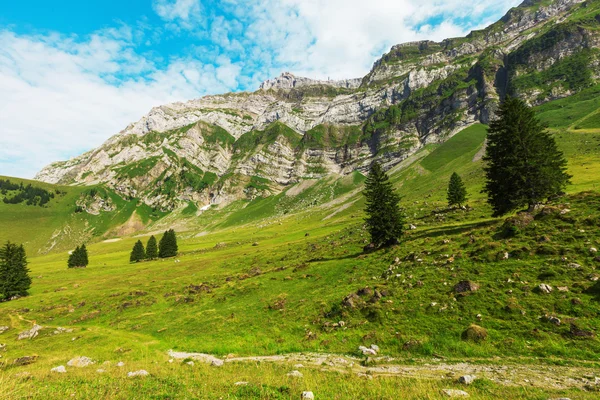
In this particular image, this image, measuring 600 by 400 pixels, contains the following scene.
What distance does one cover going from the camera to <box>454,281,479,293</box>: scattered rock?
20642 millimetres

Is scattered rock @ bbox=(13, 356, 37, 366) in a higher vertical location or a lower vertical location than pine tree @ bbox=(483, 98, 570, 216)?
lower

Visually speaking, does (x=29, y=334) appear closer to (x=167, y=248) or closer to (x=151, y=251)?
(x=167, y=248)

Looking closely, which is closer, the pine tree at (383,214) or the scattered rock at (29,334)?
the scattered rock at (29,334)

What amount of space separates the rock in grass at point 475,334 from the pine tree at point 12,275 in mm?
93634

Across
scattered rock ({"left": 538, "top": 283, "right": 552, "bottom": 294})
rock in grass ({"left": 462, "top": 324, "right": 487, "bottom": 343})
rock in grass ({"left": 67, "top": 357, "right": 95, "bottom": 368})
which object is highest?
scattered rock ({"left": 538, "top": 283, "right": 552, "bottom": 294})

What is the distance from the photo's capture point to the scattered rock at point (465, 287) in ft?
67.7

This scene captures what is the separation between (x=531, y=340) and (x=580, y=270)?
8172 millimetres

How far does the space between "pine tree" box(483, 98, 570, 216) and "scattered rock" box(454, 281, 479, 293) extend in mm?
21074

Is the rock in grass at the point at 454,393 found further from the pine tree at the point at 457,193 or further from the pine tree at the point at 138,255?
the pine tree at the point at 138,255

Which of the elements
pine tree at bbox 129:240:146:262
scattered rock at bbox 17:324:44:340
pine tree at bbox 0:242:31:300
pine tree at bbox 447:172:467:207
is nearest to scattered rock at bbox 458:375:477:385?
scattered rock at bbox 17:324:44:340

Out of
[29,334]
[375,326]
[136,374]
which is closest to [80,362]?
[136,374]

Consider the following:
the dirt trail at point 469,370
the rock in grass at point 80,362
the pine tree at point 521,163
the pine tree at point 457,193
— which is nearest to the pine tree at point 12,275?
the rock in grass at point 80,362

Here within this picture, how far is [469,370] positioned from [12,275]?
95500 millimetres

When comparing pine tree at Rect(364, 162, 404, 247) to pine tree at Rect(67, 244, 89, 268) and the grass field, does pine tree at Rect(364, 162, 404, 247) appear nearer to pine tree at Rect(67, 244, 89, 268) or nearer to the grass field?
the grass field
